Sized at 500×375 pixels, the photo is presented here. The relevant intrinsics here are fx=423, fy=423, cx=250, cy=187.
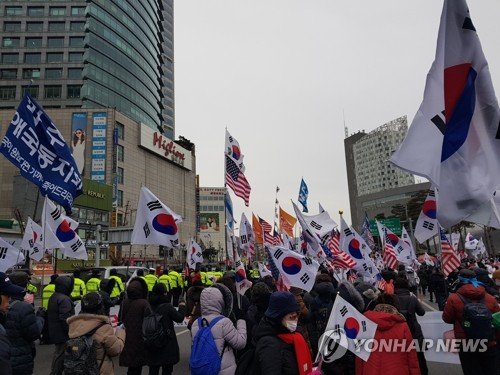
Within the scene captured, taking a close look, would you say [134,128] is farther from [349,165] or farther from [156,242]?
[349,165]

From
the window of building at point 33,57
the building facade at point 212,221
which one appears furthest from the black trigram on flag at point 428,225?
the building facade at point 212,221

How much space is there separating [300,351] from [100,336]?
2.23m

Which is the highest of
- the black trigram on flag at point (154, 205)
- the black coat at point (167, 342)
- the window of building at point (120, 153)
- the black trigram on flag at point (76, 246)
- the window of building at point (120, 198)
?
the window of building at point (120, 153)

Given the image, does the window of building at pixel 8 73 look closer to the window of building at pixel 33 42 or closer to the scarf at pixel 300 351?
the window of building at pixel 33 42

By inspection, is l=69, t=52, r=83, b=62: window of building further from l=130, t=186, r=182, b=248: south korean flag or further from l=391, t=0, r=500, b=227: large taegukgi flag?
l=391, t=0, r=500, b=227: large taegukgi flag

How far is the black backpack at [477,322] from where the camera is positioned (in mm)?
4641

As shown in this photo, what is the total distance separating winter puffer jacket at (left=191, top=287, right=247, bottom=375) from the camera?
404cm

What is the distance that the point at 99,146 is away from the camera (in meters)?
61.8

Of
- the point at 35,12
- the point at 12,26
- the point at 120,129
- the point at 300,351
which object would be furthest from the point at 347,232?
the point at 12,26

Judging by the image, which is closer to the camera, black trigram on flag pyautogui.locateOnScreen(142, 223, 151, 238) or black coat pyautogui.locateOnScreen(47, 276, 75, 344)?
black coat pyautogui.locateOnScreen(47, 276, 75, 344)

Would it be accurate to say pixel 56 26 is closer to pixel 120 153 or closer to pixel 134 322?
pixel 120 153

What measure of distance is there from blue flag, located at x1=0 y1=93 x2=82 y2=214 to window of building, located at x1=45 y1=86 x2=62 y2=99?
65775mm

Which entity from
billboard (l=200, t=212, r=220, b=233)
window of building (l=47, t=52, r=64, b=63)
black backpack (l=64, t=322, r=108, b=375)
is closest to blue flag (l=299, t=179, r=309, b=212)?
black backpack (l=64, t=322, r=108, b=375)

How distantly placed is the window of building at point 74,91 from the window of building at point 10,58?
9.84 meters
